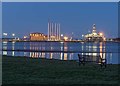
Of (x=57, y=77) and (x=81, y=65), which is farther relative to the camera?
(x=81, y=65)

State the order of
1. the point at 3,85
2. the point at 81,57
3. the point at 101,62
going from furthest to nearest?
the point at 81,57 → the point at 101,62 → the point at 3,85

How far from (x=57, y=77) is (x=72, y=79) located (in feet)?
3.02

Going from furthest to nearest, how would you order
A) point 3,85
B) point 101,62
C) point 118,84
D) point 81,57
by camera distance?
point 81,57, point 101,62, point 118,84, point 3,85

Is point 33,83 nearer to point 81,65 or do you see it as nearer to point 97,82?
point 97,82

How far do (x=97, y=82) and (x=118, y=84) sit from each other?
0.91 metres

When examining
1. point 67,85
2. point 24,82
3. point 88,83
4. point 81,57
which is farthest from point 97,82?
point 81,57

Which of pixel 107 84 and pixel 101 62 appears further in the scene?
pixel 101 62

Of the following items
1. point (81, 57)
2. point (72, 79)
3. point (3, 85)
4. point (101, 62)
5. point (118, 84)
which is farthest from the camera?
point (81, 57)

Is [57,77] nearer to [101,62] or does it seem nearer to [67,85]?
[67,85]

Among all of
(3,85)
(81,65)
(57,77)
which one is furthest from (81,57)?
(3,85)

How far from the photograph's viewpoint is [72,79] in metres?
17.4

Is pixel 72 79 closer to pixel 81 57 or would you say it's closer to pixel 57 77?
pixel 57 77

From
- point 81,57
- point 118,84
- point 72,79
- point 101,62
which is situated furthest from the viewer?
point 81,57

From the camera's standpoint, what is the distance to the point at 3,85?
14898 millimetres
